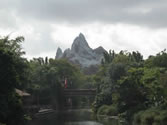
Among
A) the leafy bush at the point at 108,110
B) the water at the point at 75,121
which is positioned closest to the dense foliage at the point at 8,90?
the water at the point at 75,121

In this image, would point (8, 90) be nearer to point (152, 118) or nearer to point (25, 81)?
point (152, 118)

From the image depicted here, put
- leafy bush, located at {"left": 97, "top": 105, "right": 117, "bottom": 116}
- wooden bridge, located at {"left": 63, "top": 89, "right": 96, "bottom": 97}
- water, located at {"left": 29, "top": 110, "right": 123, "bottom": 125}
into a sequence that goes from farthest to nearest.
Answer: wooden bridge, located at {"left": 63, "top": 89, "right": 96, "bottom": 97}, leafy bush, located at {"left": 97, "top": 105, "right": 117, "bottom": 116}, water, located at {"left": 29, "top": 110, "right": 123, "bottom": 125}

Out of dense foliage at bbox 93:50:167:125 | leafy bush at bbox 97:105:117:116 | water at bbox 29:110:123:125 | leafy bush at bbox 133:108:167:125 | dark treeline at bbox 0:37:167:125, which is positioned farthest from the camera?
leafy bush at bbox 97:105:117:116

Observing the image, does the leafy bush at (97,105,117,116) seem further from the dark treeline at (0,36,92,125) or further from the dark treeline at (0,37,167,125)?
the dark treeline at (0,36,92,125)

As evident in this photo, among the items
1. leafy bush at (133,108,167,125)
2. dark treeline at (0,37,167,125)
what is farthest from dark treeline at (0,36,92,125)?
leafy bush at (133,108,167,125)

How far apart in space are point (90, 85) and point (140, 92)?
9861 centimetres

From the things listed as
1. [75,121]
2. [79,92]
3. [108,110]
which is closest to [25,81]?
[75,121]

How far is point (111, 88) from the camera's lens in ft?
232

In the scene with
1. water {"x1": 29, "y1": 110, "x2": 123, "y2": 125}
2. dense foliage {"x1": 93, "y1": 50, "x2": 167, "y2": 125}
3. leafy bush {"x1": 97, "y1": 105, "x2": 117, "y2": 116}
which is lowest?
water {"x1": 29, "y1": 110, "x2": 123, "y2": 125}

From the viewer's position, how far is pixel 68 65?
404 feet

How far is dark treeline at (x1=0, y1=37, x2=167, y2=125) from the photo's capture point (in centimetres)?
3959

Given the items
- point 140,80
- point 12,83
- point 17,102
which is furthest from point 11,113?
point 140,80

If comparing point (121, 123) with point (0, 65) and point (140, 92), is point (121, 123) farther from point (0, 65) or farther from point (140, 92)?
point (0, 65)

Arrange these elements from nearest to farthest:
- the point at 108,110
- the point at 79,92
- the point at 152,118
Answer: the point at 152,118
the point at 108,110
the point at 79,92
